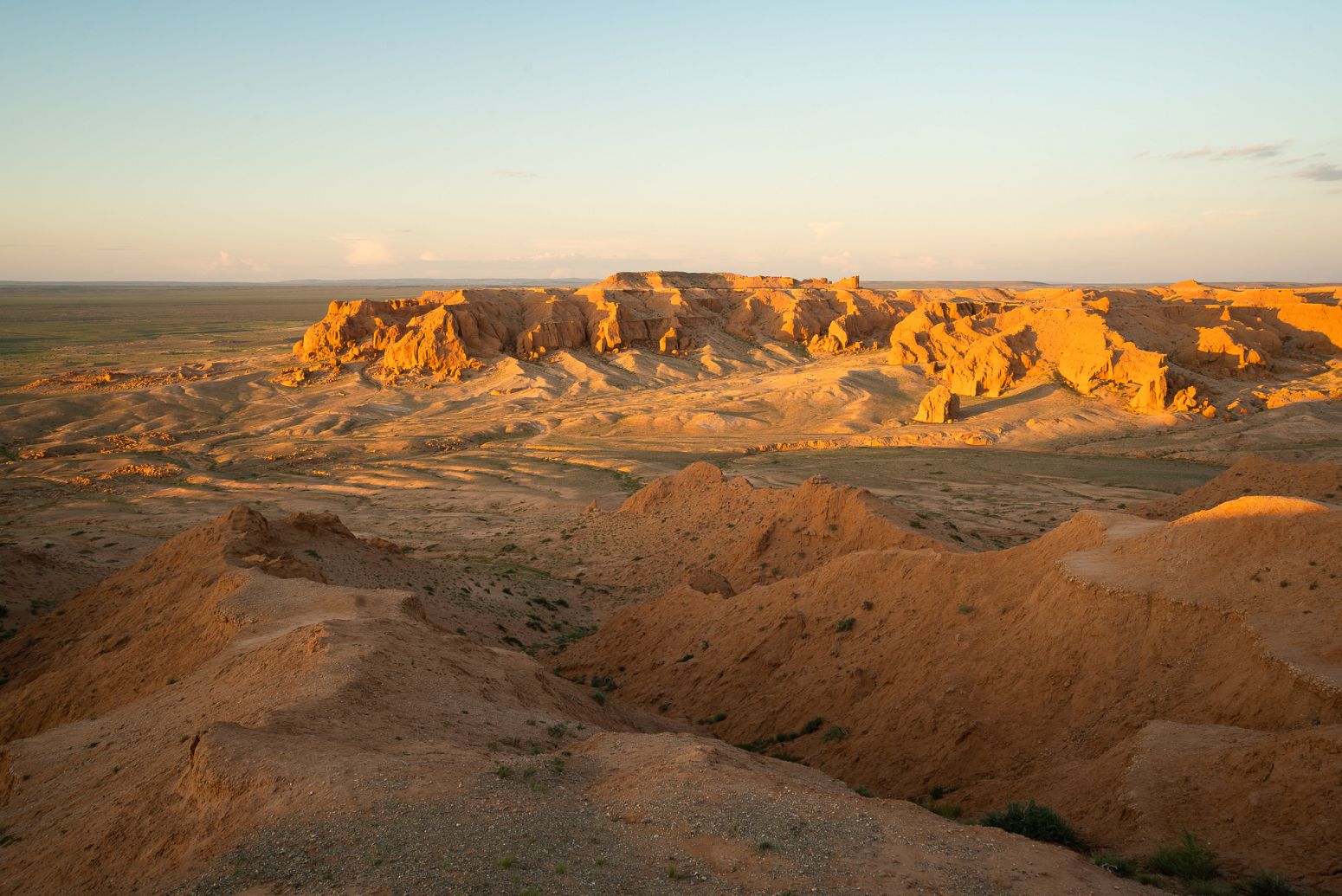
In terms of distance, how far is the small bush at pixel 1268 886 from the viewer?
8.16 meters

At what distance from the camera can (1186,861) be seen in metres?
8.75

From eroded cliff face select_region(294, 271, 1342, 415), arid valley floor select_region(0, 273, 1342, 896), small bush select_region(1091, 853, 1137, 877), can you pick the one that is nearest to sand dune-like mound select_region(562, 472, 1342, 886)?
arid valley floor select_region(0, 273, 1342, 896)

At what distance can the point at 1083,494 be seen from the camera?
4169cm

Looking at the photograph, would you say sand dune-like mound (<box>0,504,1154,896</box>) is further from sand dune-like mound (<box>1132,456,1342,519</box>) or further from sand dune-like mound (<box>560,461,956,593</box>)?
sand dune-like mound (<box>1132,456,1342,519</box>)

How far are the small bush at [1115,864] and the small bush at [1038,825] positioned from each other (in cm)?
99

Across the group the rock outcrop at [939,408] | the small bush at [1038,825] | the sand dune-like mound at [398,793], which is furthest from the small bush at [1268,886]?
the rock outcrop at [939,408]

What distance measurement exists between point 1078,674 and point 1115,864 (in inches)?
234

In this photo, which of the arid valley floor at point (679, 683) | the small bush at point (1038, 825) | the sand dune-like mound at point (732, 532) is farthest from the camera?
the sand dune-like mound at point (732, 532)

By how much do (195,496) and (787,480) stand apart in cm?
3291

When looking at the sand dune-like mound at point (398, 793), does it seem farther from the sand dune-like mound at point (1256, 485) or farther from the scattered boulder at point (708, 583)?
the sand dune-like mound at point (1256, 485)

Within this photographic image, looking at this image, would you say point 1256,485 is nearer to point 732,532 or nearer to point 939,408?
point 732,532

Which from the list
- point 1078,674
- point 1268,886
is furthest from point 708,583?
point 1268,886

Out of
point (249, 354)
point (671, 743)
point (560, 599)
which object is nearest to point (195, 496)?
point (560, 599)

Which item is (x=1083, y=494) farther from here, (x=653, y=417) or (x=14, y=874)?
(x=14, y=874)
